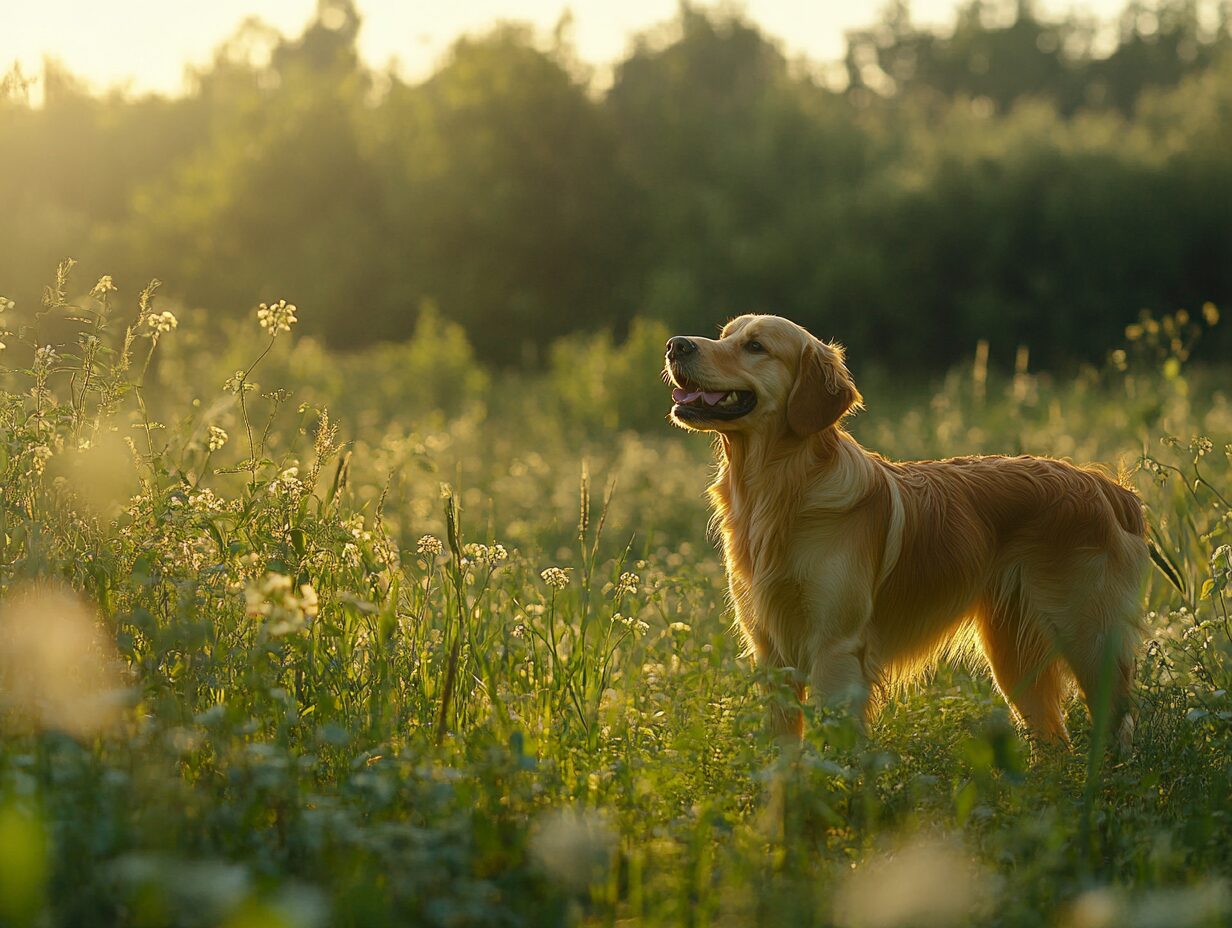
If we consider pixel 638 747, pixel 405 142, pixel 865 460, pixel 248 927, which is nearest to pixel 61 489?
pixel 638 747

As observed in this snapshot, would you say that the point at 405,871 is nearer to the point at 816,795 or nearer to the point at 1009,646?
the point at 816,795

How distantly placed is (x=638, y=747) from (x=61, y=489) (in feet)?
5.91

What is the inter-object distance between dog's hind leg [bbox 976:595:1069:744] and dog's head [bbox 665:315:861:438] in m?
1.02

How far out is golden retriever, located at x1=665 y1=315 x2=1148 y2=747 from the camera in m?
3.94

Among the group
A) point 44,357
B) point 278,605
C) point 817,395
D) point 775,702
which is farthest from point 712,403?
point 44,357

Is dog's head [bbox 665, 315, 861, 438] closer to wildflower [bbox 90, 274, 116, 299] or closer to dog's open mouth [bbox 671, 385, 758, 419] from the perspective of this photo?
dog's open mouth [bbox 671, 385, 758, 419]

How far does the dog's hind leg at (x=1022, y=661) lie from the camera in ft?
14.2

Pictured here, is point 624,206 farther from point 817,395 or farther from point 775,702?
point 775,702

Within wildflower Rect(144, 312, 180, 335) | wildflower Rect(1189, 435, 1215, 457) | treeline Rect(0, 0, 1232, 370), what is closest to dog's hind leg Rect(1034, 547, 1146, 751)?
wildflower Rect(1189, 435, 1215, 457)

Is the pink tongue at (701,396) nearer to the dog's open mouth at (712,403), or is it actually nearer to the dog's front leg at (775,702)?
the dog's open mouth at (712,403)

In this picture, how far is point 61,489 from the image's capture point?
3385 millimetres

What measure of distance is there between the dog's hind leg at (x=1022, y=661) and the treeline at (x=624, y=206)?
16951mm

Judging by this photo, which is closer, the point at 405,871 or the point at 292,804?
the point at 405,871

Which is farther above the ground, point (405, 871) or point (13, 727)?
point (13, 727)
